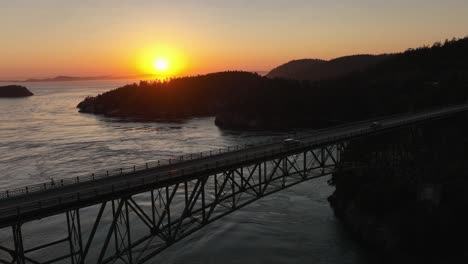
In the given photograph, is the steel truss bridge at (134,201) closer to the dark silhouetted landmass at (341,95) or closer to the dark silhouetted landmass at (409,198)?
the dark silhouetted landmass at (409,198)

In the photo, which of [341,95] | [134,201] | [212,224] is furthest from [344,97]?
[134,201]

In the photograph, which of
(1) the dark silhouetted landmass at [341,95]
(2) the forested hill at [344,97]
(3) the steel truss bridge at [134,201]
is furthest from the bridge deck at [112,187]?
(2) the forested hill at [344,97]

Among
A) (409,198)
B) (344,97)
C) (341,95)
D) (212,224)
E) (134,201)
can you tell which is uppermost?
(341,95)

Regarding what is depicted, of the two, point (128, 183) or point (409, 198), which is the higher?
point (128, 183)

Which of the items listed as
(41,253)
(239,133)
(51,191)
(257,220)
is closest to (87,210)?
(41,253)

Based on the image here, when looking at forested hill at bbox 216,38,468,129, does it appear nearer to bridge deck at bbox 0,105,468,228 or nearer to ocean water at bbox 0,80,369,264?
ocean water at bbox 0,80,369,264

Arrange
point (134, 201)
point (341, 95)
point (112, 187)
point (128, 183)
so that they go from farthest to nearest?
point (341, 95) → point (134, 201) → point (128, 183) → point (112, 187)

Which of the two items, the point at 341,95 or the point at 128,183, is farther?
the point at 341,95

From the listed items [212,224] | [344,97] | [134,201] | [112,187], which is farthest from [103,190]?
[344,97]

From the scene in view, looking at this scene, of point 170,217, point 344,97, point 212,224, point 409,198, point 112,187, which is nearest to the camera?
point 112,187

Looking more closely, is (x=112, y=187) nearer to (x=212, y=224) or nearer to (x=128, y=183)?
(x=128, y=183)
